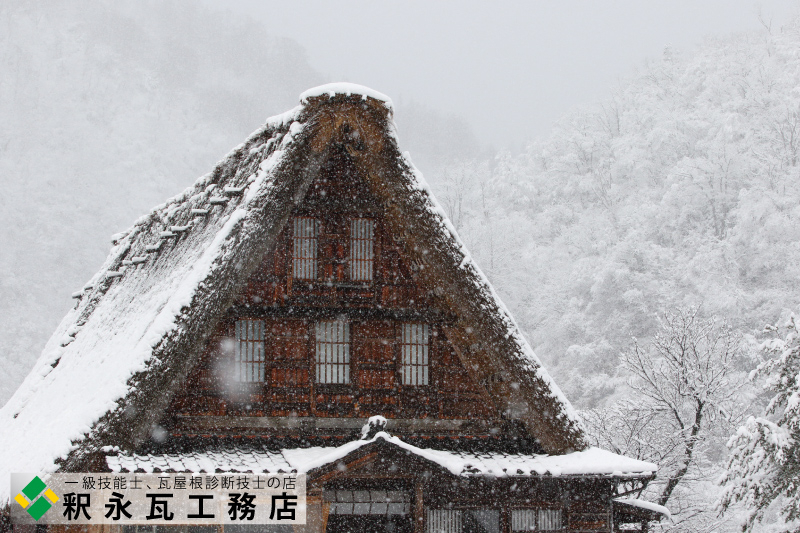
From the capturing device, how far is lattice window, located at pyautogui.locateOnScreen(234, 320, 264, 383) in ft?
25.1

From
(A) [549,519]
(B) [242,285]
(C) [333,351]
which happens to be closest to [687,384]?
(A) [549,519]

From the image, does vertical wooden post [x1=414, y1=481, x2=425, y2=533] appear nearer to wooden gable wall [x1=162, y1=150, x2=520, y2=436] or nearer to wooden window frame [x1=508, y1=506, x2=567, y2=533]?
wooden gable wall [x1=162, y1=150, x2=520, y2=436]

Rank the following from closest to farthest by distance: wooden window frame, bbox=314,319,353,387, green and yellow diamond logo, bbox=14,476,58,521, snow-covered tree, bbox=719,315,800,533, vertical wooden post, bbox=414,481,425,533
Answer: green and yellow diamond logo, bbox=14,476,58,521 → vertical wooden post, bbox=414,481,425,533 → wooden window frame, bbox=314,319,353,387 → snow-covered tree, bbox=719,315,800,533

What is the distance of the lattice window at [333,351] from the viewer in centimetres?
786

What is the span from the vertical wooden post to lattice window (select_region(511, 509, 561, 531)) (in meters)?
1.00

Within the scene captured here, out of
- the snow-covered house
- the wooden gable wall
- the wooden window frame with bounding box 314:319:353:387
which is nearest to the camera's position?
the snow-covered house

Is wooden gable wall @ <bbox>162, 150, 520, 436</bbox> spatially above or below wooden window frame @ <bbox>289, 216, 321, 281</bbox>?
below

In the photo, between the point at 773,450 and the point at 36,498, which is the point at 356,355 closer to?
the point at 36,498

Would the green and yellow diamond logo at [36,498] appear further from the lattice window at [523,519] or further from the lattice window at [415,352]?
the lattice window at [523,519]

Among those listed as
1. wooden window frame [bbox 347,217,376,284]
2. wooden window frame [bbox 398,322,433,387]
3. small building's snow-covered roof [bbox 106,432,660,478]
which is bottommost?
small building's snow-covered roof [bbox 106,432,660,478]

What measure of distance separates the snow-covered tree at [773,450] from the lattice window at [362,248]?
7805 millimetres

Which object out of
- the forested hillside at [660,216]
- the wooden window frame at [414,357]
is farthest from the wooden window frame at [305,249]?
the forested hillside at [660,216]

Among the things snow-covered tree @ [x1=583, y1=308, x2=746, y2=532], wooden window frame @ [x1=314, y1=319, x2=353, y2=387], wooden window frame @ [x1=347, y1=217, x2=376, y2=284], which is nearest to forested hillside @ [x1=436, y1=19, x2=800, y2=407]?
snow-covered tree @ [x1=583, y1=308, x2=746, y2=532]

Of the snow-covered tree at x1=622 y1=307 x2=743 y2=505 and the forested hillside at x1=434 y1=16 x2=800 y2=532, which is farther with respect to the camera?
the forested hillside at x1=434 y1=16 x2=800 y2=532
